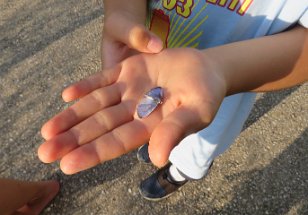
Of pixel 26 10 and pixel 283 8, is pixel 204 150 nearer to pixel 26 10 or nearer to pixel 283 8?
pixel 283 8

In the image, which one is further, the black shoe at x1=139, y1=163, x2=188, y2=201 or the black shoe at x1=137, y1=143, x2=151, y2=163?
the black shoe at x1=137, y1=143, x2=151, y2=163

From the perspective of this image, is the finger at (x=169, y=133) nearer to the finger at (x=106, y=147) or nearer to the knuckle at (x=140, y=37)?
the finger at (x=106, y=147)

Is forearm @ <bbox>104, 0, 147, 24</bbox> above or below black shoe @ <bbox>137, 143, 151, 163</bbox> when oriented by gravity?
above

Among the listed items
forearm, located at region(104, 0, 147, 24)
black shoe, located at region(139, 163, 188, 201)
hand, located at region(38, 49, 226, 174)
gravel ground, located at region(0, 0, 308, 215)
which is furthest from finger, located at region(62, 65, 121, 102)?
gravel ground, located at region(0, 0, 308, 215)

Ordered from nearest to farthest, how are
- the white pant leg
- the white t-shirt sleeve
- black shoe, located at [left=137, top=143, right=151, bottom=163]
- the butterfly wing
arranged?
the butterfly wing
the white t-shirt sleeve
the white pant leg
black shoe, located at [left=137, top=143, right=151, bottom=163]

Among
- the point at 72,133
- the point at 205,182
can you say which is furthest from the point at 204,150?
the point at 72,133

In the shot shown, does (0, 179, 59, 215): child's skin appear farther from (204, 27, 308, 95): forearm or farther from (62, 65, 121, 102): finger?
(204, 27, 308, 95): forearm

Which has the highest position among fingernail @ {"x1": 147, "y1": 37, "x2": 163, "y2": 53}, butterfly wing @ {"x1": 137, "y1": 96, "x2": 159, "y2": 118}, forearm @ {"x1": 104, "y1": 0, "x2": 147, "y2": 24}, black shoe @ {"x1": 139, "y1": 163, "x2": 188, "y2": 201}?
fingernail @ {"x1": 147, "y1": 37, "x2": 163, "y2": 53}
